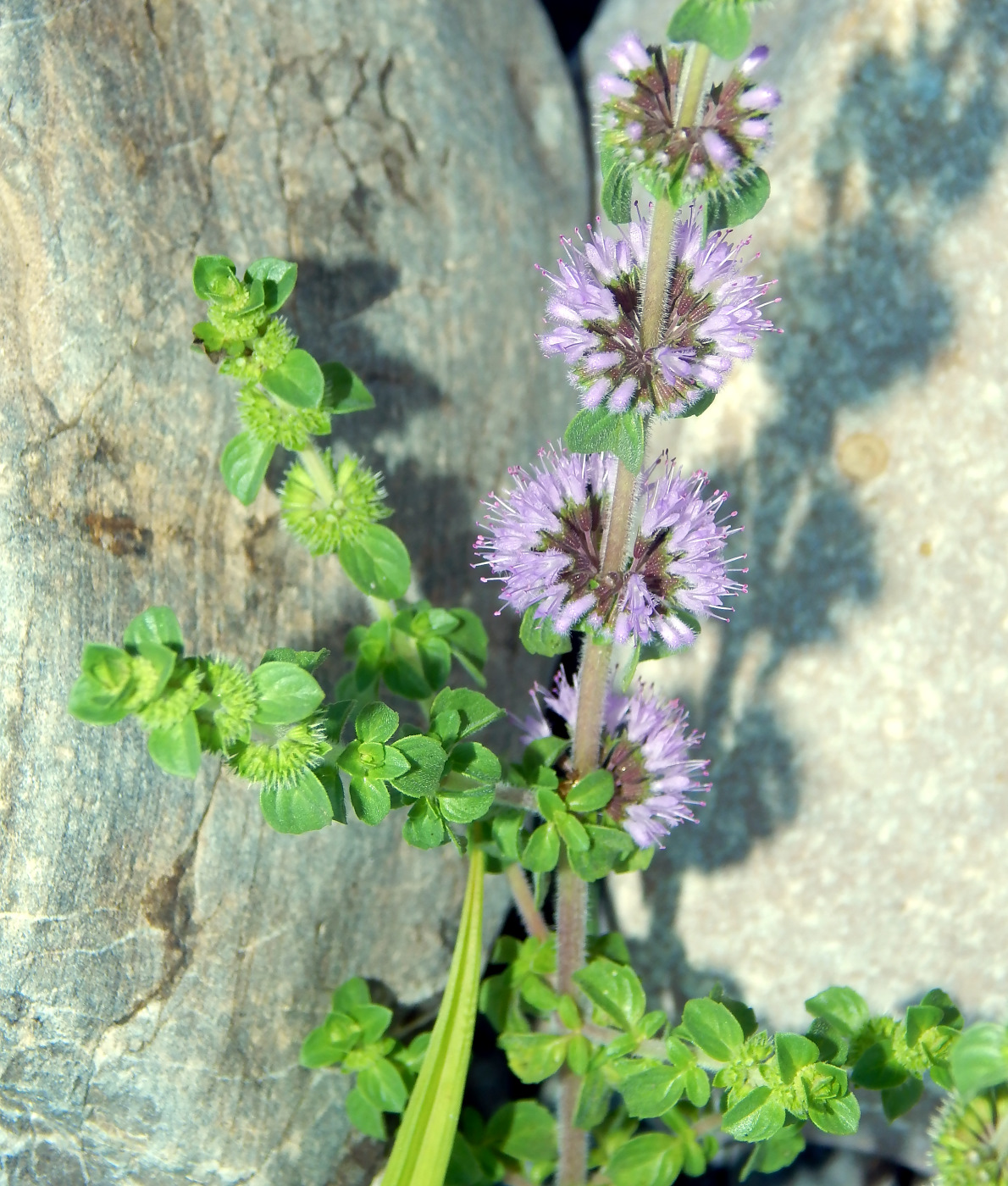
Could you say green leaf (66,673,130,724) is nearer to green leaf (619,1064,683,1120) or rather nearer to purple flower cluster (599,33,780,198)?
purple flower cluster (599,33,780,198)

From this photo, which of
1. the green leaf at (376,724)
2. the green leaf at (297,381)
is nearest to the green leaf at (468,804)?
the green leaf at (376,724)

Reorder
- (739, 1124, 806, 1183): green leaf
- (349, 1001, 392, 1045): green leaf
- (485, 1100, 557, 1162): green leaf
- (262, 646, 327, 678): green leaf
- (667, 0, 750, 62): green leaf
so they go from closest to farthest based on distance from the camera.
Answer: (667, 0, 750, 62): green leaf
(262, 646, 327, 678): green leaf
(739, 1124, 806, 1183): green leaf
(349, 1001, 392, 1045): green leaf
(485, 1100, 557, 1162): green leaf

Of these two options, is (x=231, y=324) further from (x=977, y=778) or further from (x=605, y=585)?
(x=977, y=778)

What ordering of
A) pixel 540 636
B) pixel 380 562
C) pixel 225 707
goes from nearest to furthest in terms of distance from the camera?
pixel 225 707 → pixel 540 636 → pixel 380 562

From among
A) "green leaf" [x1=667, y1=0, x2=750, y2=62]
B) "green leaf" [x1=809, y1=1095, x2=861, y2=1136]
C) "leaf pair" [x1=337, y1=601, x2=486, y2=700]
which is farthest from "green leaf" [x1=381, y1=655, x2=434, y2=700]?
"green leaf" [x1=667, y1=0, x2=750, y2=62]

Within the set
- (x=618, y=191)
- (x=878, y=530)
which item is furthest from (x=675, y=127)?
(x=878, y=530)

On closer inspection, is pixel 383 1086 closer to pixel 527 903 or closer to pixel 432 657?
pixel 527 903

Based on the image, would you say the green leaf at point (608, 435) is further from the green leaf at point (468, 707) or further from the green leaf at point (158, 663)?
the green leaf at point (158, 663)
